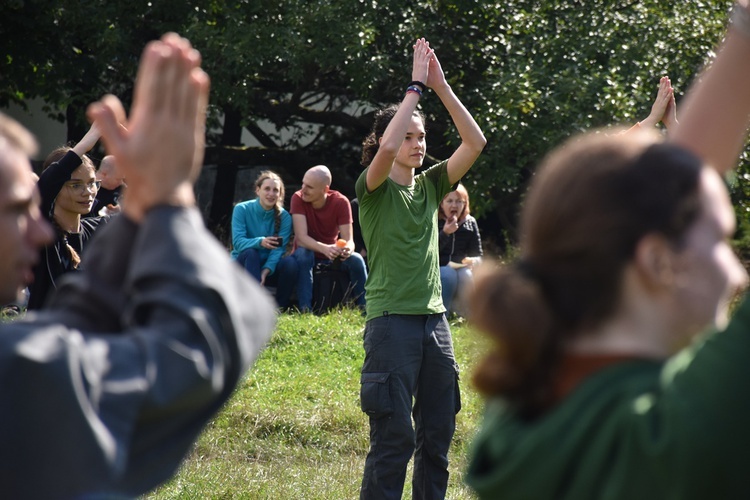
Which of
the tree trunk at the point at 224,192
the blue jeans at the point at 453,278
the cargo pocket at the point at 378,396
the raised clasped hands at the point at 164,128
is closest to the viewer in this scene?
the raised clasped hands at the point at 164,128

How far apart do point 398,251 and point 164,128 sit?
146 inches

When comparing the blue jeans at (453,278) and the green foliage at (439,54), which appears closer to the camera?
the blue jeans at (453,278)

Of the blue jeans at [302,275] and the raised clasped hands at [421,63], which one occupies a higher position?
the raised clasped hands at [421,63]

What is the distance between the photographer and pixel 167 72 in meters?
1.57

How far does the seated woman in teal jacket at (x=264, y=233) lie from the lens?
10406mm

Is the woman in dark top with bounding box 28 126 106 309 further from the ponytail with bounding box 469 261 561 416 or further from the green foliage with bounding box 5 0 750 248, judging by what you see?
the green foliage with bounding box 5 0 750 248

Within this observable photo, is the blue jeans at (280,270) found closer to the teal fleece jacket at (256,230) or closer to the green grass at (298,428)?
the teal fleece jacket at (256,230)

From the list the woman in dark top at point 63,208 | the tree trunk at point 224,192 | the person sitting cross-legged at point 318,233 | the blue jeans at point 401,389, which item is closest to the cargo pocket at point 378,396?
the blue jeans at point 401,389

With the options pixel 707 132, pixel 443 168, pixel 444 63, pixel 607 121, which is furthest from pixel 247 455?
pixel 444 63

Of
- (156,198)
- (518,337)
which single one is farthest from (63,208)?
(518,337)

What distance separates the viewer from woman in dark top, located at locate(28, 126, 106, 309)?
5.26m

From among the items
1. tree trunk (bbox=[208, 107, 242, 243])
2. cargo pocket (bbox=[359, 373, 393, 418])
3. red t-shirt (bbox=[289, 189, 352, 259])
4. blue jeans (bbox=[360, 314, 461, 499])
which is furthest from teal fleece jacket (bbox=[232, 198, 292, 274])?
cargo pocket (bbox=[359, 373, 393, 418])

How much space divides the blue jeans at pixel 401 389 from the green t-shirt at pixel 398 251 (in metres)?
0.08

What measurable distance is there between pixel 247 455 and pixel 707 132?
17.4ft
